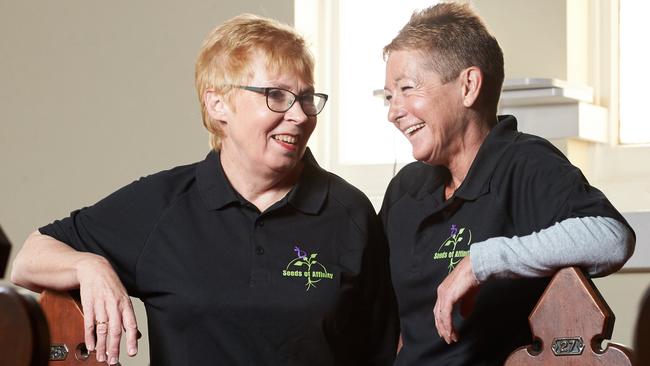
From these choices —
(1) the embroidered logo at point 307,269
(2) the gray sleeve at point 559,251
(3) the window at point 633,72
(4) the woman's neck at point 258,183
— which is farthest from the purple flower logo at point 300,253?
(3) the window at point 633,72

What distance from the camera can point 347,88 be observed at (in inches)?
146

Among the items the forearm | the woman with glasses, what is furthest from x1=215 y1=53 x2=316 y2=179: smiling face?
the forearm

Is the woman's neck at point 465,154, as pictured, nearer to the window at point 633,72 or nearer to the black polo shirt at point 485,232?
the black polo shirt at point 485,232

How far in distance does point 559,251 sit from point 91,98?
2.54m

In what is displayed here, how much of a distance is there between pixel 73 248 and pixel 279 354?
1.43 ft

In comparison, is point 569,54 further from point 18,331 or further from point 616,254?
point 18,331

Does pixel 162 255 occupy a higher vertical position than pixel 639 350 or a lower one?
lower

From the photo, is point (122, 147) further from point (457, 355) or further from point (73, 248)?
point (457, 355)

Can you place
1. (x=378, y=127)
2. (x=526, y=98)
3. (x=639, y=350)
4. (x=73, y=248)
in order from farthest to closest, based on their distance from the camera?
(x=378, y=127), (x=526, y=98), (x=73, y=248), (x=639, y=350)

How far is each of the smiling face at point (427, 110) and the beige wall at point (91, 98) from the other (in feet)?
5.30

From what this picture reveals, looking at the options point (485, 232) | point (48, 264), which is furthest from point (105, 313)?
point (485, 232)

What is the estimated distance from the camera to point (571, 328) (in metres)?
1.48

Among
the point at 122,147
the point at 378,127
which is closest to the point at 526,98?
the point at 378,127

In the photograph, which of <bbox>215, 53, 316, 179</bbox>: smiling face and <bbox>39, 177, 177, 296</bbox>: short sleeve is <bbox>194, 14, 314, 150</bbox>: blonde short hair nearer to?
<bbox>215, 53, 316, 179</bbox>: smiling face
